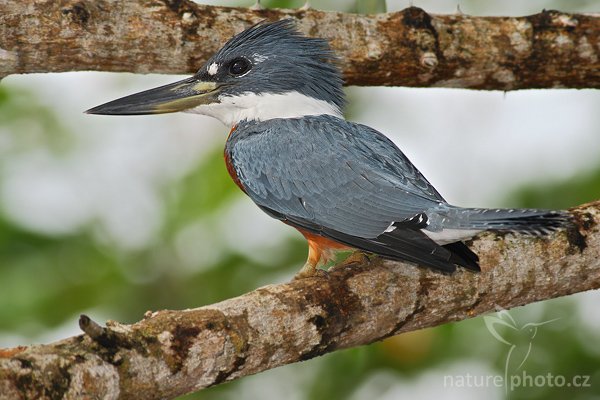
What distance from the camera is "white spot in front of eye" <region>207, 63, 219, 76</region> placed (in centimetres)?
513

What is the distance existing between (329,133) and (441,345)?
1.56 metres

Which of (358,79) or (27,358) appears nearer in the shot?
(27,358)

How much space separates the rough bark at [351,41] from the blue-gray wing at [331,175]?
1.56ft

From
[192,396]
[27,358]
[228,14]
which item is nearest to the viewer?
[27,358]

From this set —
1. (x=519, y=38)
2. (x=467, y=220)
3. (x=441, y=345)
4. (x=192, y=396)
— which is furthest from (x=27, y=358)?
(x=519, y=38)

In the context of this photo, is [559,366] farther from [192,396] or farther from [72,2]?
[72,2]

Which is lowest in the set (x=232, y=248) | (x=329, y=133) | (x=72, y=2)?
(x=232, y=248)

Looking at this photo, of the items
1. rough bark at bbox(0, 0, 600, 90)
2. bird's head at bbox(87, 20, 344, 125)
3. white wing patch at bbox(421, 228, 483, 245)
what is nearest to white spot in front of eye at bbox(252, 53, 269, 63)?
bird's head at bbox(87, 20, 344, 125)

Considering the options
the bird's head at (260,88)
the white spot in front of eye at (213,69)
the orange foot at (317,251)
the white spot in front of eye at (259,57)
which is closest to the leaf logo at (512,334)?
the orange foot at (317,251)

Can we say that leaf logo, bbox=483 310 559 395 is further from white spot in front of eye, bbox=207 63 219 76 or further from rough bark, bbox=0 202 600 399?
white spot in front of eye, bbox=207 63 219 76

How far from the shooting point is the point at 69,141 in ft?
21.4

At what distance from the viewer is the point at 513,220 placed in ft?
13.2

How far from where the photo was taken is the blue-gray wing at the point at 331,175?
4512mm

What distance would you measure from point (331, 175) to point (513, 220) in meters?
1.02
